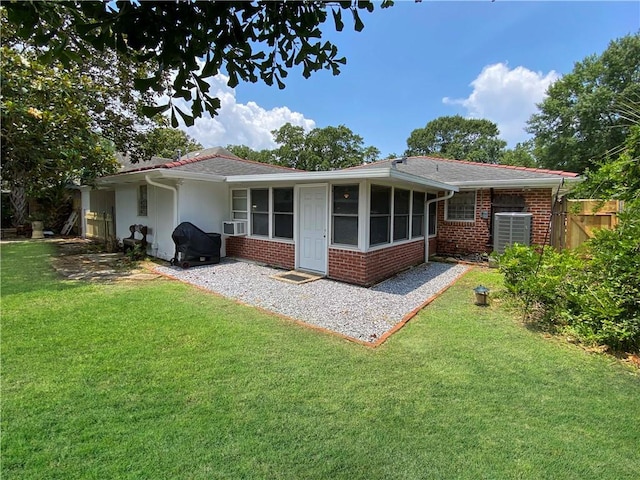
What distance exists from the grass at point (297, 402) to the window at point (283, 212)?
3.95 m

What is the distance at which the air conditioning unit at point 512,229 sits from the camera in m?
8.96

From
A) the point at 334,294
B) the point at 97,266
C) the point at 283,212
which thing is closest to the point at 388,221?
the point at 334,294

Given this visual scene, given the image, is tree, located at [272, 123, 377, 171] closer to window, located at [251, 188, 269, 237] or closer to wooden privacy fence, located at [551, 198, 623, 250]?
window, located at [251, 188, 269, 237]

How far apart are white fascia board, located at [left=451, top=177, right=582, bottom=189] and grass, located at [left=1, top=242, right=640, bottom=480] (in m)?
5.86

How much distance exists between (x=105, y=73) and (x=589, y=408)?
Result: 15.5 meters

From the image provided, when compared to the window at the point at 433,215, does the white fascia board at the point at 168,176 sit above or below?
above

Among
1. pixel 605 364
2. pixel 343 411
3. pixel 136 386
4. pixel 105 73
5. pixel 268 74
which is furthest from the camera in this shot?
pixel 105 73

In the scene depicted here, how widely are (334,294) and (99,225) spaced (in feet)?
36.8

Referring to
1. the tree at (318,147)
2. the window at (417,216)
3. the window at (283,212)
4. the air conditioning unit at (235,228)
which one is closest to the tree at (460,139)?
the tree at (318,147)

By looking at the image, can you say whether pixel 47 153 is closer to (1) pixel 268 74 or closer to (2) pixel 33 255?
(2) pixel 33 255

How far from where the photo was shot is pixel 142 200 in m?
10.6

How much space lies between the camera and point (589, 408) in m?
2.90

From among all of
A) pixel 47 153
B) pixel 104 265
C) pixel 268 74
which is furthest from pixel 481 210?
pixel 47 153

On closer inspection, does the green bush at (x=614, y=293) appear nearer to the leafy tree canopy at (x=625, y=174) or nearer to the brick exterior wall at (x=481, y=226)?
the leafy tree canopy at (x=625, y=174)
